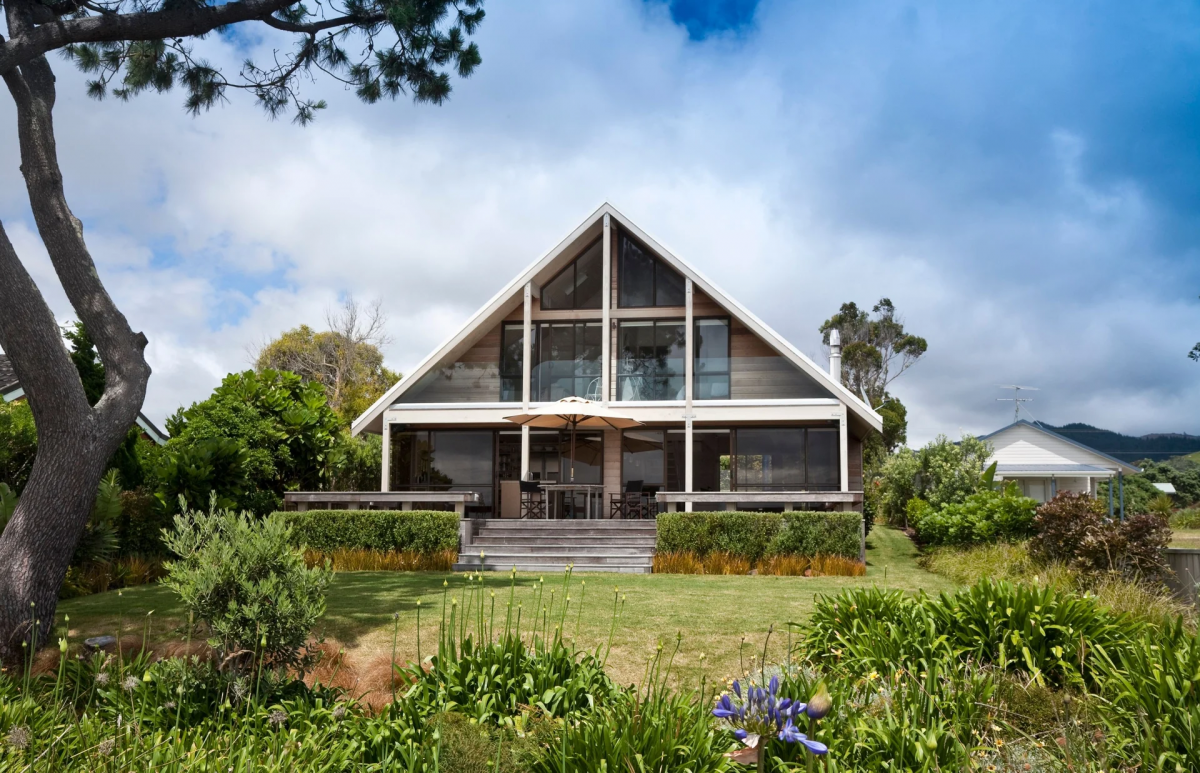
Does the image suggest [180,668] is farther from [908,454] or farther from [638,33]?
[908,454]

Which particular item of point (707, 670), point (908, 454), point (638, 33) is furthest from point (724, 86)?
point (908, 454)

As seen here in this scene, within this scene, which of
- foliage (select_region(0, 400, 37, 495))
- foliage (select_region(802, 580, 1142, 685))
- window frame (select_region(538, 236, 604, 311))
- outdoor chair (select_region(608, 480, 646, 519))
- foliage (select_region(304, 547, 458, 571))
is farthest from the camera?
window frame (select_region(538, 236, 604, 311))

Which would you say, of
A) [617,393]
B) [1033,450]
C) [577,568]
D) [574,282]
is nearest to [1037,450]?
[1033,450]

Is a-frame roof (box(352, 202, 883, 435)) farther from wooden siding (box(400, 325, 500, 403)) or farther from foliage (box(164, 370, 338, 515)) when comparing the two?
foliage (box(164, 370, 338, 515))

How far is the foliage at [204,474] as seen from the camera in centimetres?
1310

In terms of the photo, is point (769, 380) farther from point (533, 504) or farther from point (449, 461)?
point (449, 461)

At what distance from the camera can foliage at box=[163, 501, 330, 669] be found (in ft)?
16.0

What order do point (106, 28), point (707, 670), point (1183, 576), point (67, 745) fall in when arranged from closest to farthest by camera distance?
point (67, 745) → point (707, 670) → point (106, 28) → point (1183, 576)

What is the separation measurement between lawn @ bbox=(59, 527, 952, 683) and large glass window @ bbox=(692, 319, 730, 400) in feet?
25.4

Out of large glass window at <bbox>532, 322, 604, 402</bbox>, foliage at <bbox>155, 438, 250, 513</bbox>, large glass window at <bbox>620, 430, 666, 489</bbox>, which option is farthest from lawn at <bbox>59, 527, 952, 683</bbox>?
large glass window at <bbox>532, 322, 604, 402</bbox>

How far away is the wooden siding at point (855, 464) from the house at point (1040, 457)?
76.2 feet

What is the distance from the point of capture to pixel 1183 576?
35.1 ft

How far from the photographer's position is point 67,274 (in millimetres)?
8141

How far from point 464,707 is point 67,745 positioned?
1.98 m
